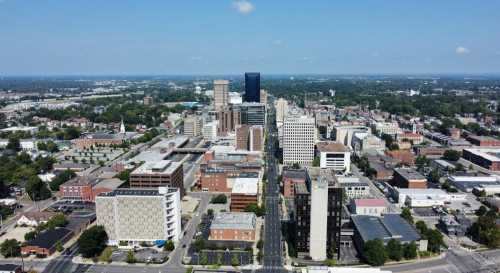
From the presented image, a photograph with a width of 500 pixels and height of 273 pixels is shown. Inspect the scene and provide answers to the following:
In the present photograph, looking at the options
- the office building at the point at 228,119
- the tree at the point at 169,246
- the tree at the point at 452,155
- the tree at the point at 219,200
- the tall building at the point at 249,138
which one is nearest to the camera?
the tree at the point at 169,246

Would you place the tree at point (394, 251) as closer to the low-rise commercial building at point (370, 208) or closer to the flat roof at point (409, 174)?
the low-rise commercial building at point (370, 208)

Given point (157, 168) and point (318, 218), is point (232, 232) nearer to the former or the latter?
point (318, 218)

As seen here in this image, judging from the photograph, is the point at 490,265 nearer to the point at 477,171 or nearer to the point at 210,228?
the point at 210,228

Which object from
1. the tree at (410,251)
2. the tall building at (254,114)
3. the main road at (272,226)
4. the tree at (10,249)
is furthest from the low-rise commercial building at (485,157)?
the tree at (10,249)

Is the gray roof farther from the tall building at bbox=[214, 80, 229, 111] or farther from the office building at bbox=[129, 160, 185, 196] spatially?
the tall building at bbox=[214, 80, 229, 111]

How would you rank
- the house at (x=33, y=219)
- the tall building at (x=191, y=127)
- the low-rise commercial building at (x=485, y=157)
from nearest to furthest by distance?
1. the house at (x=33, y=219)
2. the low-rise commercial building at (x=485, y=157)
3. the tall building at (x=191, y=127)
